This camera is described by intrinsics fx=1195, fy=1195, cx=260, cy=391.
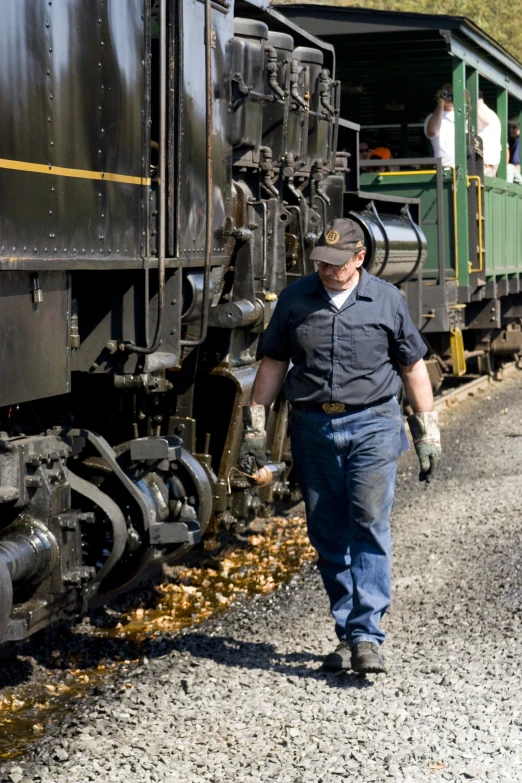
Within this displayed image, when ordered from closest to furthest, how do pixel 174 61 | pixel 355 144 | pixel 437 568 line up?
1. pixel 174 61
2. pixel 437 568
3. pixel 355 144

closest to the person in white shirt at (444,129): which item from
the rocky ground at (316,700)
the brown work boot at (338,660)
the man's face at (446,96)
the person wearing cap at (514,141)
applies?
the man's face at (446,96)

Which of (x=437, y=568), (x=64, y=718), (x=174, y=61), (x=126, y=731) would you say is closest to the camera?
(x=126, y=731)

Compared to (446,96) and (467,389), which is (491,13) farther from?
(446,96)

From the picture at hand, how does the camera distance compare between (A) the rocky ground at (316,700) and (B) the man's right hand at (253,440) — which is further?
(B) the man's right hand at (253,440)

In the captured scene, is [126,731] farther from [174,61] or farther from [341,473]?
[174,61]

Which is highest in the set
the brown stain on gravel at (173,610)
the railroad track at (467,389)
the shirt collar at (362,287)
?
the shirt collar at (362,287)

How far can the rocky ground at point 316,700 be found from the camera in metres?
4.27

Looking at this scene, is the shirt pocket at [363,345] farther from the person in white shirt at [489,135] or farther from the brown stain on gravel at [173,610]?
the person in white shirt at [489,135]

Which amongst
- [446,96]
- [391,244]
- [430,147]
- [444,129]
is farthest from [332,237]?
[430,147]

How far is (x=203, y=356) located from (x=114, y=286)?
4.55ft

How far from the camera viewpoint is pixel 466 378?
15.9 m

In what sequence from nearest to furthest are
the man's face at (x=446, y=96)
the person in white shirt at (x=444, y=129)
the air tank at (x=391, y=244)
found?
the air tank at (x=391, y=244)
the person in white shirt at (x=444, y=129)
the man's face at (x=446, y=96)

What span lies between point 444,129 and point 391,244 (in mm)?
3001

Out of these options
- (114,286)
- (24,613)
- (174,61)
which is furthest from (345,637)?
(174,61)
